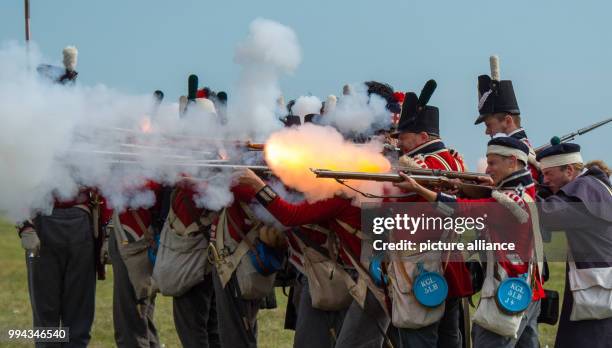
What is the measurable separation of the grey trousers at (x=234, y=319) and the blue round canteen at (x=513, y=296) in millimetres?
2525

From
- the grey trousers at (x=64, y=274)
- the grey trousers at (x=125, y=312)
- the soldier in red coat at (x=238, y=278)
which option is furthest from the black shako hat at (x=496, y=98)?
the grey trousers at (x=64, y=274)

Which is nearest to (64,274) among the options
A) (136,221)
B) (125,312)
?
(125,312)

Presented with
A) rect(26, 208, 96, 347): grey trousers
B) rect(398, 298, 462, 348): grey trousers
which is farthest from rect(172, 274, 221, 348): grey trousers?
rect(398, 298, 462, 348): grey trousers

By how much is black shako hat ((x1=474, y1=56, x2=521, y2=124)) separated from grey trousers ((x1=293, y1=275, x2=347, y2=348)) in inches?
86.6

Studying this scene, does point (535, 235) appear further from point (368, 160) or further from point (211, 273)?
point (211, 273)

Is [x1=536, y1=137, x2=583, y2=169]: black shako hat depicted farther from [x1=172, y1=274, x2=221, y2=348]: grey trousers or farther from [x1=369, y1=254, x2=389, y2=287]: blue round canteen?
[x1=172, y1=274, x2=221, y2=348]: grey trousers

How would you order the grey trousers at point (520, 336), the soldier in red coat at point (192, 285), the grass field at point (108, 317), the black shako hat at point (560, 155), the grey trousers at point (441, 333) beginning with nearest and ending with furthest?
the grey trousers at point (520, 336), the grey trousers at point (441, 333), the black shako hat at point (560, 155), the soldier in red coat at point (192, 285), the grass field at point (108, 317)

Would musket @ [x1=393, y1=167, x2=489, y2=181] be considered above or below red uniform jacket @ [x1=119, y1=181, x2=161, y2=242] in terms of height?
above

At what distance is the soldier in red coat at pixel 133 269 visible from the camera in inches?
360

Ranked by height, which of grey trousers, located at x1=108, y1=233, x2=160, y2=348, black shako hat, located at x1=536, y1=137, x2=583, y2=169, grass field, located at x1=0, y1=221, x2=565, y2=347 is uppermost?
black shako hat, located at x1=536, y1=137, x2=583, y2=169

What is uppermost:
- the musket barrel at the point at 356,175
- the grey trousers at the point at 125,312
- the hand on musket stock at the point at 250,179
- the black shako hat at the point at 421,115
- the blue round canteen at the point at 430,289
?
the black shako hat at the point at 421,115

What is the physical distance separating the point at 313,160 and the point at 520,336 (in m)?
1.93

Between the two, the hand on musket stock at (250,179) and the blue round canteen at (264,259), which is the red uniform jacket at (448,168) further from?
the blue round canteen at (264,259)

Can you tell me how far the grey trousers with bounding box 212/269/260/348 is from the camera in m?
8.14
